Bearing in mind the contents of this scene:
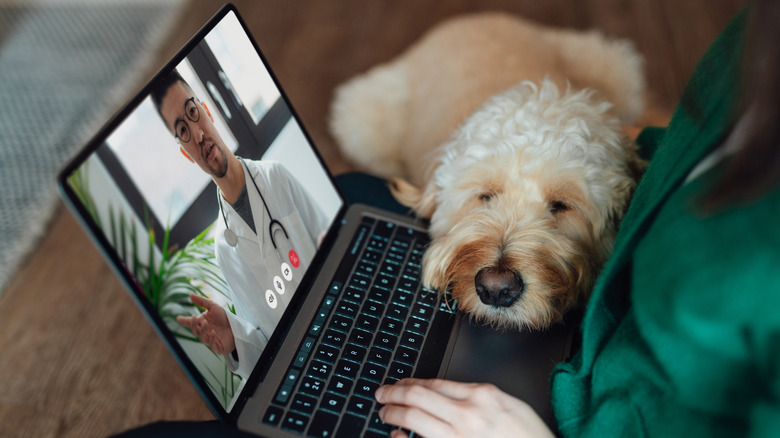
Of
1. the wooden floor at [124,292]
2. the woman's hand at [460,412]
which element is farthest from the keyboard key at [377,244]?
the wooden floor at [124,292]

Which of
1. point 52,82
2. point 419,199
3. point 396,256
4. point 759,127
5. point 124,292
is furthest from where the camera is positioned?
point 52,82

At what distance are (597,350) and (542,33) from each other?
134 cm

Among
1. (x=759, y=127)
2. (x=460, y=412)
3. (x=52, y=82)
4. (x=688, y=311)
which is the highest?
(x=759, y=127)

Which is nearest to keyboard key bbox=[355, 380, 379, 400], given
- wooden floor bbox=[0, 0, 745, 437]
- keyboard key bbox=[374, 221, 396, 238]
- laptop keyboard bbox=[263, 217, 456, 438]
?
laptop keyboard bbox=[263, 217, 456, 438]

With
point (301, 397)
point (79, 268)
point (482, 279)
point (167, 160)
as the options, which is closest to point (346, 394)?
point (301, 397)

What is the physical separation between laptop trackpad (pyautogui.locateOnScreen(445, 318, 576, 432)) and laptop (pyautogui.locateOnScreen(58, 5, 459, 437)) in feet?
0.10

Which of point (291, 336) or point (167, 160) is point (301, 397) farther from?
point (167, 160)

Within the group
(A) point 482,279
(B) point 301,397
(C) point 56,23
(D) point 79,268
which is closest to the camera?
(B) point 301,397

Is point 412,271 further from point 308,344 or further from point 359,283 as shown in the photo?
point 308,344

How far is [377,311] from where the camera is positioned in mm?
942

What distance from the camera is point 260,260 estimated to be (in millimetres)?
874

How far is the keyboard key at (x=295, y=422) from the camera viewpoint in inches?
31.5

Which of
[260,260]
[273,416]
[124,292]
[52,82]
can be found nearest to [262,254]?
[260,260]

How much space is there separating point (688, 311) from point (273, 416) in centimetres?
57
